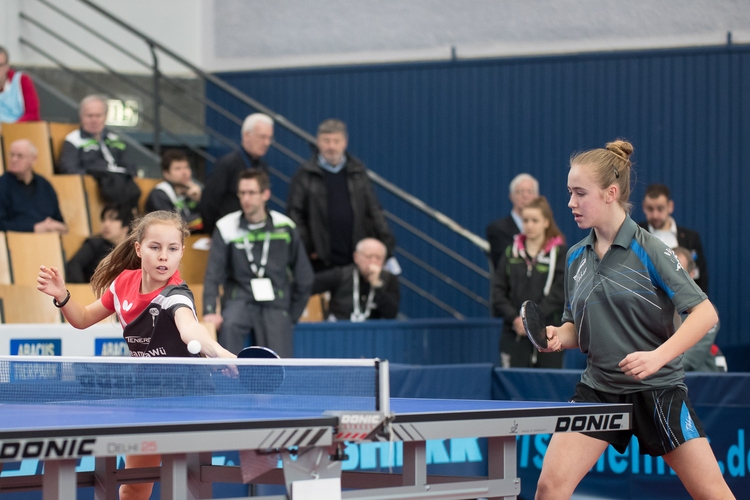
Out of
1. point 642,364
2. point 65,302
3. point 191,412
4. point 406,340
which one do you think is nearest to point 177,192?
point 406,340

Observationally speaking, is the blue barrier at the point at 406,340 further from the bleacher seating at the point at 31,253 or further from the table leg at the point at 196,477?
the table leg at the point at 196,477

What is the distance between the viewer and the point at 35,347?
6.55 metres

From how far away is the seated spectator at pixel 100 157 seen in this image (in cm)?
924

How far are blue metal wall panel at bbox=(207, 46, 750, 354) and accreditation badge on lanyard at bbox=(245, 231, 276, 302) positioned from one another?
4914 mm

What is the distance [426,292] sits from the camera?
499 inches

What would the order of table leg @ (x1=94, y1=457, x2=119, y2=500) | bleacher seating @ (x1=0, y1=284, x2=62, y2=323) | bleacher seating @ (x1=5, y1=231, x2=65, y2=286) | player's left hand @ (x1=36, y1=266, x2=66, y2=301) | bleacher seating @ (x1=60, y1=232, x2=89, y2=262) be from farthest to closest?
bleacher seating @ (x1=60, y1=232, x2=89, y2=262) < bleacher seating @ (x1=5, y1=231, x2=65, y2=286) < bleacher seating @ (x1=0, y1=284, x2=62, y2=323) < player's left hand @ (x1=36, y1=266, x2=66, y2=301) < table leg @ (x1=94, y1=457, x2=119, y2=500)

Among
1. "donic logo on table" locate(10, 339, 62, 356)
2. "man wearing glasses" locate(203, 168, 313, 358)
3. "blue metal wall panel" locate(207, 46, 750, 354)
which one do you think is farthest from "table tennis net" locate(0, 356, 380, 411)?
"blue metal wall panel" locate(207, 46, 750, 354)

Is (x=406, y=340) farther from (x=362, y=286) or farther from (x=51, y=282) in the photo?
(x=51, y=282)

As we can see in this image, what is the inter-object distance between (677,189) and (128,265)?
25.9 feet

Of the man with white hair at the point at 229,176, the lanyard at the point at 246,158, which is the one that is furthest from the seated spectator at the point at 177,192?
the lanyard at the point at 246,158

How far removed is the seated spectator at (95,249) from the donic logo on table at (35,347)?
1618mm

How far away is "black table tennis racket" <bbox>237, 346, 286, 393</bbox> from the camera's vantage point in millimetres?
3605

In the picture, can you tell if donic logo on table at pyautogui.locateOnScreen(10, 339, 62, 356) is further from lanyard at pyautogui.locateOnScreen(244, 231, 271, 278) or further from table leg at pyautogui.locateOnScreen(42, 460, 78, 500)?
table leg at pyautogui.locateOnScreen(42, 460, 78, 500)

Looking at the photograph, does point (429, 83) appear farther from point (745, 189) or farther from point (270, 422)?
point (270, 422)
